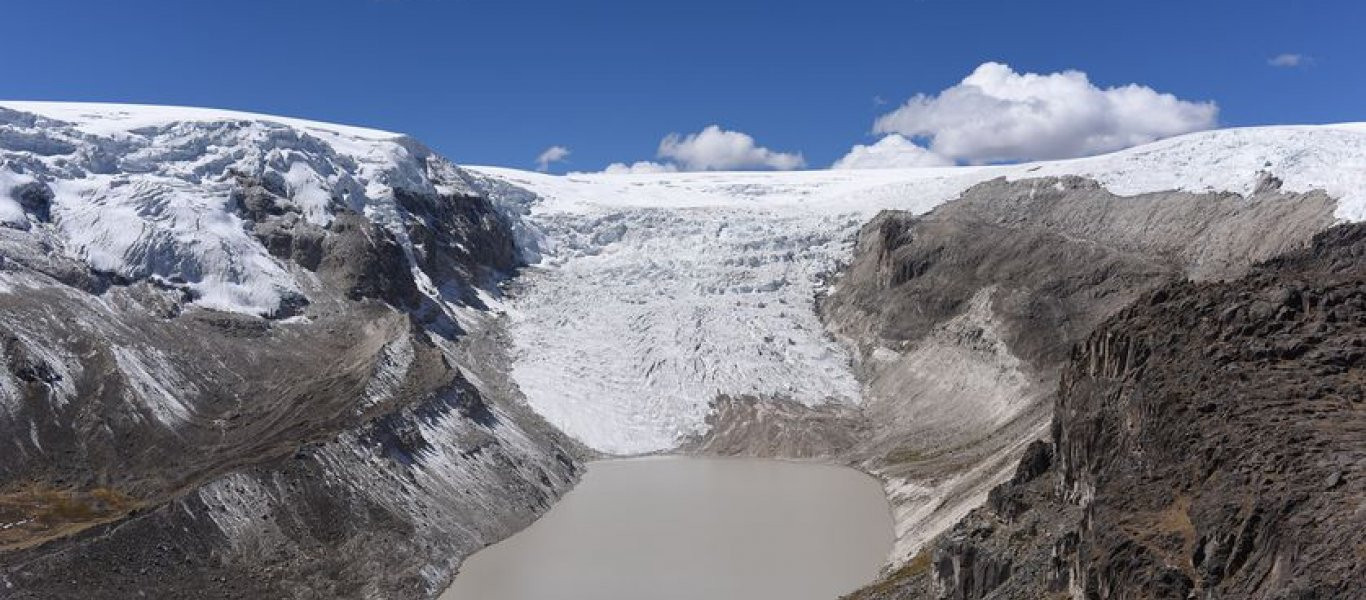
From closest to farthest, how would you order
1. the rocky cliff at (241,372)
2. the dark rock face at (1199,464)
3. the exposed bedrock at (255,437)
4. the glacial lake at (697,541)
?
the dark rock face at (1199,464)
the exposed bedrock at (255,437)
the rocky cliff at (241,372)
the glacial lake at (697,541)

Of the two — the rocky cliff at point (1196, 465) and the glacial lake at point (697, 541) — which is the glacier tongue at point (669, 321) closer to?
the glacial lake at point (697, 541)

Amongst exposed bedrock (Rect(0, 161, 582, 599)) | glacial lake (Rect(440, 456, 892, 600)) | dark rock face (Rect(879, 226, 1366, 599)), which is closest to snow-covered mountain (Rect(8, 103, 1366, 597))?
exposed bedrock (Rect(0, 161, 582, 599))

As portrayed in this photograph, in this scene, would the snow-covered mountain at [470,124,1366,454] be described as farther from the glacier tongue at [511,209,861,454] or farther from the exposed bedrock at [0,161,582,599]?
the exposed bedrock at [0,161,582,599]

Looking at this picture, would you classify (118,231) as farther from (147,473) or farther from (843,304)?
(843,304)

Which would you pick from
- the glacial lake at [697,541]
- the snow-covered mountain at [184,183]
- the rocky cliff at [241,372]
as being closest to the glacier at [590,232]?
the snow-covered mountain at [184,183]

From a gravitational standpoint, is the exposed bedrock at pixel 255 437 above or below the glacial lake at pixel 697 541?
above

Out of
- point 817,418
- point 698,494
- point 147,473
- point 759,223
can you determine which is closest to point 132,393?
point 147,473

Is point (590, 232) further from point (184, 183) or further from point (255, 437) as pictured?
point (255, 437)
